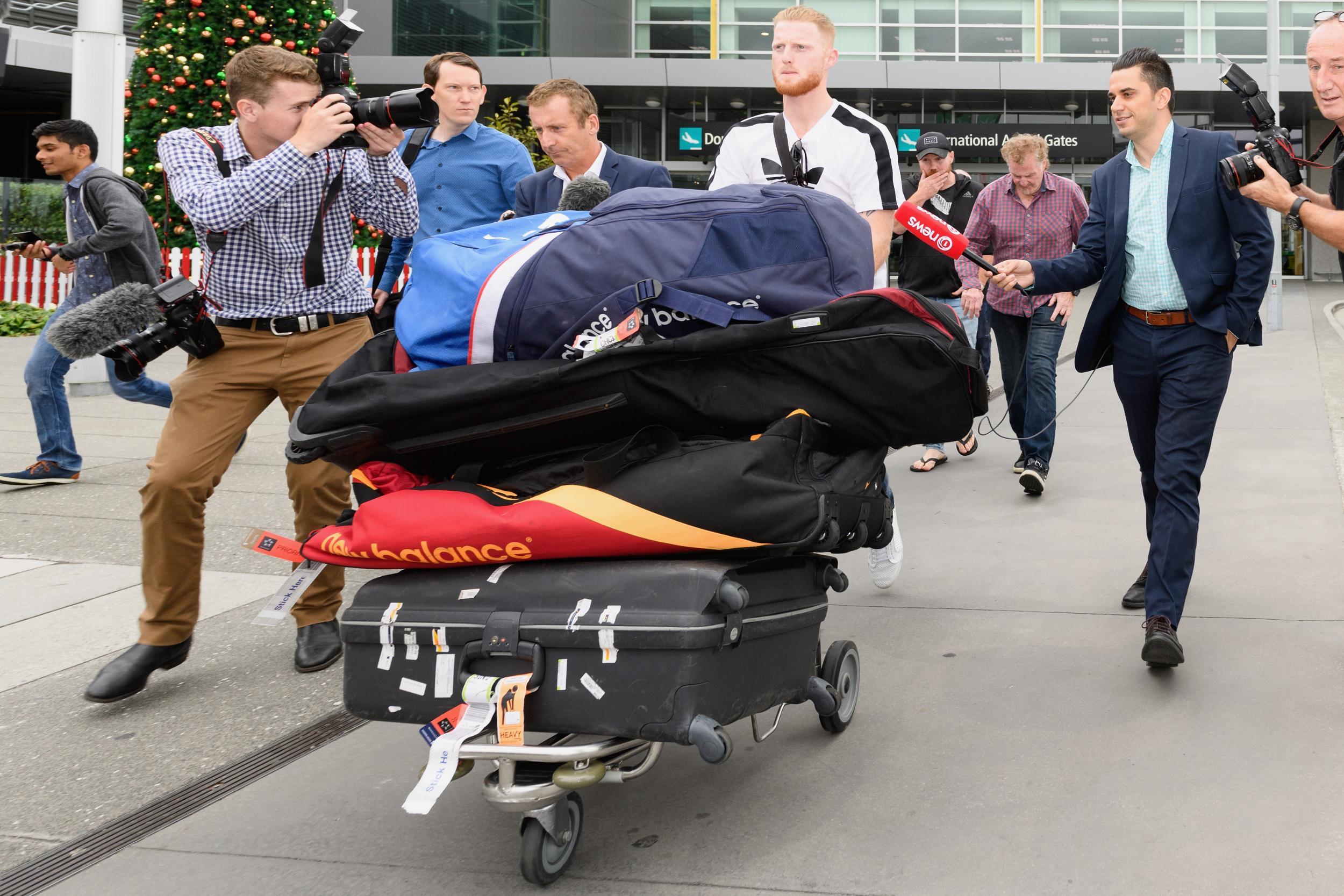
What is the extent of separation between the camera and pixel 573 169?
222 inches

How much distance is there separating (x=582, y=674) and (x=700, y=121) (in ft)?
107

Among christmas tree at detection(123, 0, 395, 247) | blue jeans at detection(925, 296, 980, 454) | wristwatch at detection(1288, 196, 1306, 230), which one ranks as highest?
christmas tree at detection(123, 0, 395, 247)

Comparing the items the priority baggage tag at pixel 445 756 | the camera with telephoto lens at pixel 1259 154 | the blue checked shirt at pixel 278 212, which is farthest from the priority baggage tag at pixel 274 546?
the camera with telephoto lens at pixel 1259 154

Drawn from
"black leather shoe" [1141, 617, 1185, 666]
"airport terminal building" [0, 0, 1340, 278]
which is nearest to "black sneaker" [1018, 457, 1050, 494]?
"black leather shoe" [1141, 617, 1185, 666]

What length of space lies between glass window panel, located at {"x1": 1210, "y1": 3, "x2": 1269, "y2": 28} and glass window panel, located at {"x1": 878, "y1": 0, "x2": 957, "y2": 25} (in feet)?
15.3

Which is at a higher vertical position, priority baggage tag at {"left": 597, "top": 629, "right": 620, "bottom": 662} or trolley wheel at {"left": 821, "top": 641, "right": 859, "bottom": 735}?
priority baggage tag at {"left": 597, "top": 629, "right": 620, "bottom": 662}

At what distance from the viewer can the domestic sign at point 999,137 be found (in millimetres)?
33625

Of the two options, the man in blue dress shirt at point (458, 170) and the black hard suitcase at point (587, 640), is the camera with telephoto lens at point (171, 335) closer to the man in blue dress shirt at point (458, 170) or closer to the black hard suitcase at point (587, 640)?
the black hard suitcase at point (587, 640)

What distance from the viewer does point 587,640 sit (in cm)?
281

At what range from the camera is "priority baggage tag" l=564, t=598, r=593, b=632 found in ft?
9.26

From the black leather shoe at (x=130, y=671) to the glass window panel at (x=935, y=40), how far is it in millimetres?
32495

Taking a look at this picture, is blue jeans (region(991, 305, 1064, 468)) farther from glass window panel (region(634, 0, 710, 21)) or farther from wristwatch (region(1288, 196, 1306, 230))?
glass window panel (region(634, 0, 710, 21))

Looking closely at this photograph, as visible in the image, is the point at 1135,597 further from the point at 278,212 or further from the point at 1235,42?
the point at 1235,42

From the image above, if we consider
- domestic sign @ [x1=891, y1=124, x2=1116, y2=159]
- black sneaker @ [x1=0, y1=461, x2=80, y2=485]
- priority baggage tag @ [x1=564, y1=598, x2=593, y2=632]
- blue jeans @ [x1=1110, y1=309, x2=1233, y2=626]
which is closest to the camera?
priority baggage tag @ [x1=564, y1=598, x2=593, y2=632]
